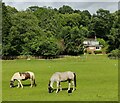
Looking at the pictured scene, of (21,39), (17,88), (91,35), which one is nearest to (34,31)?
(21,39)

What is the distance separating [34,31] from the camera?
7575 cm

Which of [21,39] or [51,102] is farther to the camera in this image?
[21,39]

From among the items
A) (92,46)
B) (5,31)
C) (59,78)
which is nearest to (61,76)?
(59,78)

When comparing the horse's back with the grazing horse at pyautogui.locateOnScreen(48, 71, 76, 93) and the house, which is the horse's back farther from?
the house

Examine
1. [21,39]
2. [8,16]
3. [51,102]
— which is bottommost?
[51,102]

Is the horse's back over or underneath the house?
underneath

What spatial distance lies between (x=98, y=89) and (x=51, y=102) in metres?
5.99

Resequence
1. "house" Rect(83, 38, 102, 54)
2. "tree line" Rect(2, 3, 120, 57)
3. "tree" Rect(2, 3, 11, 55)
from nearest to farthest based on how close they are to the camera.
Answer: "tree" Rect(2, 3, 11, 55), "tree line" Rect(2, 3, 120, 57), "house" Rect(83, 38, 102, 54)

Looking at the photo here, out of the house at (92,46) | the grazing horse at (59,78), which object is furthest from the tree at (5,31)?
the grazing horse at (59,78)

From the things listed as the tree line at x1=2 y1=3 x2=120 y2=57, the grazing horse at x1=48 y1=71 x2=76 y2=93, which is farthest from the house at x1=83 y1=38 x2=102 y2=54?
the grazing horse at x1=48 y1=71 x2=76 y2=93

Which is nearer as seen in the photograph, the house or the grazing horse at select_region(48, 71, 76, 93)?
the grazing horse at select_region(48, 71, 76, 93)

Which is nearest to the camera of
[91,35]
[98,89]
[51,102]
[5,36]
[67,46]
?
[51,102]

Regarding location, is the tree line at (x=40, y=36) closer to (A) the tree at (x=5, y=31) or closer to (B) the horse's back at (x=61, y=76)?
(A) the tree at (x=5, y=31)

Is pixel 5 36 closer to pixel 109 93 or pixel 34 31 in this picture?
pixel 34 31
